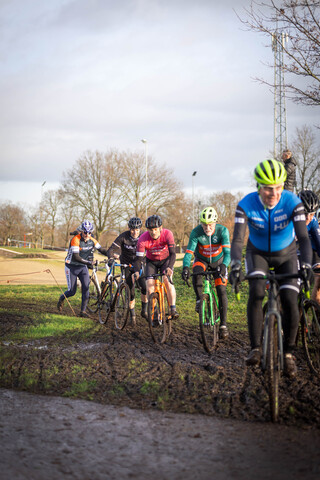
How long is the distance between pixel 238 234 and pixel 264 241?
11.3 inches

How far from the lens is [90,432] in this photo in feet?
13.2

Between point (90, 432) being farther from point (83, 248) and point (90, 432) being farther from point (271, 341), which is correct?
→ point (83, 248)

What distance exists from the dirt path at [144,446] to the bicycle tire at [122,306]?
525 cm

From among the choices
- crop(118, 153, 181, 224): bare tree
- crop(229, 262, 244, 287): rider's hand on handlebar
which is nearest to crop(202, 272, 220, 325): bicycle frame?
crop(229, 262, 244, 287): rider's hand on handlebar

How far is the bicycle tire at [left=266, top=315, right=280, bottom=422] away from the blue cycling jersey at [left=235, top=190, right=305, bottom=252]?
2.82 feet

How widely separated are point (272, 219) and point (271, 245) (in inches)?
10.3

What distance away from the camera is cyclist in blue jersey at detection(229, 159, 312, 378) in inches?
197

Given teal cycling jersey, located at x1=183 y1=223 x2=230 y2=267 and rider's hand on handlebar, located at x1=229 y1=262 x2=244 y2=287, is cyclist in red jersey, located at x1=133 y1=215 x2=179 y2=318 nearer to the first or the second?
teal cycling jersey, located at x1=183 y1=223 x2=230 y2=267

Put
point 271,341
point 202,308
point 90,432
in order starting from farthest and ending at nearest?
point 202,308 → point 271,341 → point 90,432

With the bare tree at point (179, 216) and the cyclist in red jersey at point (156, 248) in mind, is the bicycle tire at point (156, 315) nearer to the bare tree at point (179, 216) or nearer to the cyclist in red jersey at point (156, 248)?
the cyclist in red jersey at point (156, 248)

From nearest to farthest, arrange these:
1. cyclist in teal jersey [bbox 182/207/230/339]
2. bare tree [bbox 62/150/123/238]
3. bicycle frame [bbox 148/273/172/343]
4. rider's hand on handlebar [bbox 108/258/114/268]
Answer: cyclist in teal jersey [bbox 182/207/230/339]
bicycle frame [bbox 148/273/172/343]
rider's hand on handlebar [bbox 108/258/114/268]
bare tree [bbox 62/150/123/238]

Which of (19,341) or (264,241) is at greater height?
(264,241)

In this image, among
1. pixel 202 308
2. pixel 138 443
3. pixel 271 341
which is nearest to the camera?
pixel 138 443

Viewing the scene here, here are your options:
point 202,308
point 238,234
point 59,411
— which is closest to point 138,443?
point 59,411
